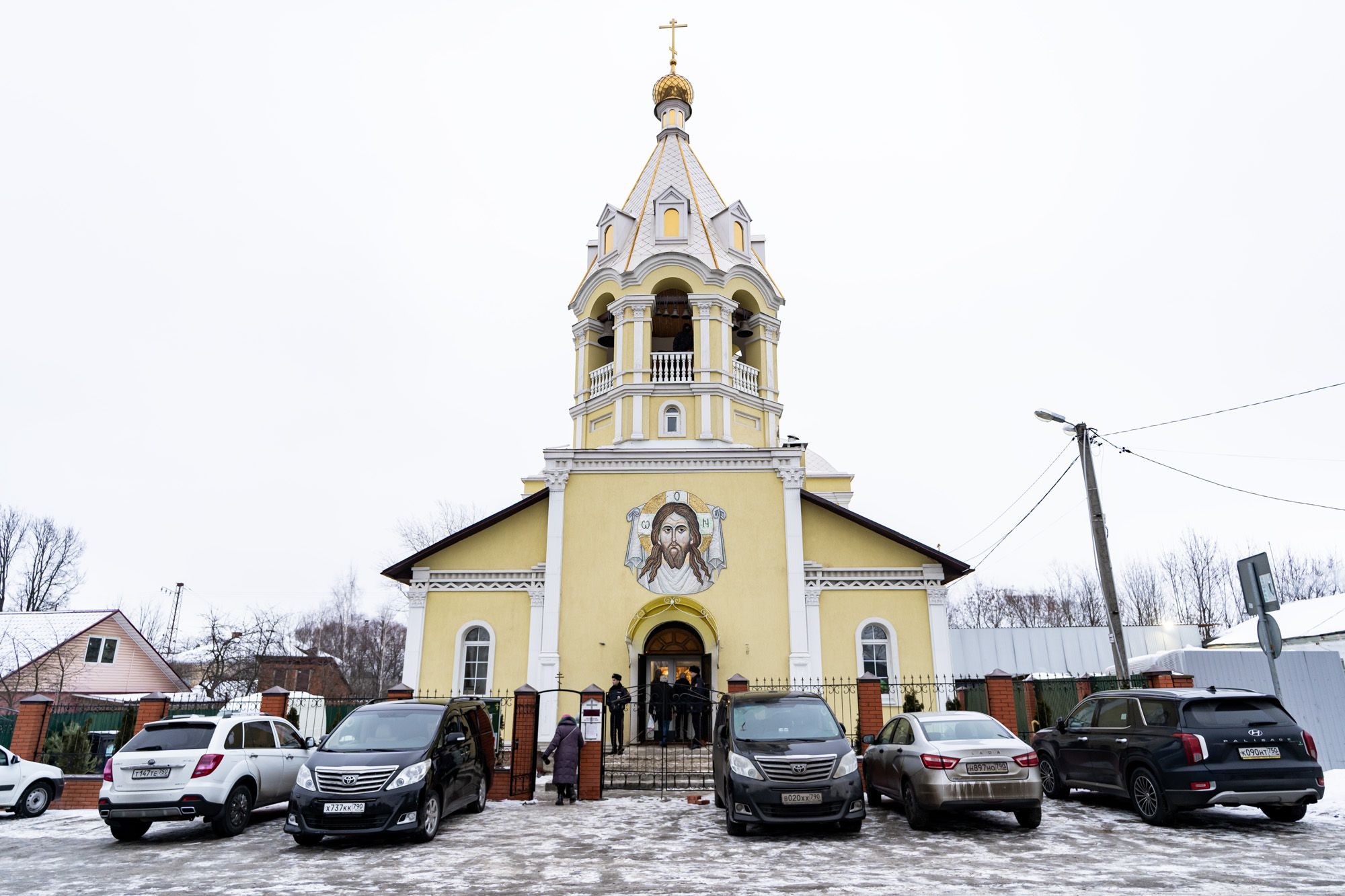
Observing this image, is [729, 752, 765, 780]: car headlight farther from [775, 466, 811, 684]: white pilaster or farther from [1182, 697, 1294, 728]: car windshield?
[775, 466, 811, 684]: white pilaster

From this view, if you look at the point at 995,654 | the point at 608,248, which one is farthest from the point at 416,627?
the point at 995,654

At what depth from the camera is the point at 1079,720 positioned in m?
12.4

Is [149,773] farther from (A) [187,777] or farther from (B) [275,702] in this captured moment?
(B) [275,702]

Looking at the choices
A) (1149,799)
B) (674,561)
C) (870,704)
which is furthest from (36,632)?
(1149,799)

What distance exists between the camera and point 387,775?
9922 mm

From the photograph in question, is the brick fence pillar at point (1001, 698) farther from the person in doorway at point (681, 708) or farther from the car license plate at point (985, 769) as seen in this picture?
the person in doorway at point (681, 708)

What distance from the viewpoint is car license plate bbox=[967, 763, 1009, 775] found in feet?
32.7

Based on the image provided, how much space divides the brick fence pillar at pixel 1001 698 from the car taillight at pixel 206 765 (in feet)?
40.6

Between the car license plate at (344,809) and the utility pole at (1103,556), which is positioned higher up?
the utility pole at (1103,556)

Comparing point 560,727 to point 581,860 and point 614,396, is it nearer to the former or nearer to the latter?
point 581,860

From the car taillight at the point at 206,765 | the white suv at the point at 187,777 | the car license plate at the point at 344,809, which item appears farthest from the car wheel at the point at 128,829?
the car license plate at the point at 344,809

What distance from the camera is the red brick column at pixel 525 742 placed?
13.9m

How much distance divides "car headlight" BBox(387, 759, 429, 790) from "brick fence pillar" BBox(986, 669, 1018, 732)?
1016 centimetres

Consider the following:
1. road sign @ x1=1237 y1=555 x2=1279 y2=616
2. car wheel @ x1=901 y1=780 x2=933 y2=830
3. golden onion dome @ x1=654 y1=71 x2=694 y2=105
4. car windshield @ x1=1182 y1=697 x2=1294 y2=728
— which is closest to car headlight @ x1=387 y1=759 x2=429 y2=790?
car wheel @ x1=901 y1=780 x2=933 y2=830
